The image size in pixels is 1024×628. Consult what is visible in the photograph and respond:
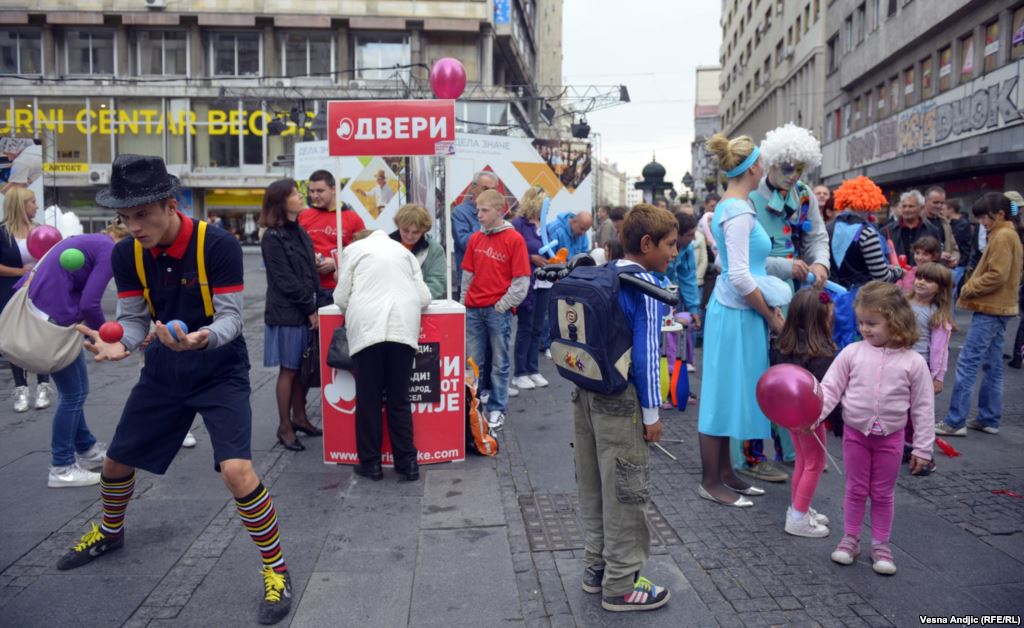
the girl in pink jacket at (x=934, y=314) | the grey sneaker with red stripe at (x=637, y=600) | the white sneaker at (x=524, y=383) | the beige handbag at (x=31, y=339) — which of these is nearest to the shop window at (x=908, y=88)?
the white sneaker at (x=524, y=383)

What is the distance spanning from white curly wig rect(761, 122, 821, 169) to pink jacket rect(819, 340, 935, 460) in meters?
1.39

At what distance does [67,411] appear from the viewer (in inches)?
203

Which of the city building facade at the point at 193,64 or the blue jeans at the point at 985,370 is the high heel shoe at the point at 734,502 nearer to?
the blue jeans at the point at 985,370

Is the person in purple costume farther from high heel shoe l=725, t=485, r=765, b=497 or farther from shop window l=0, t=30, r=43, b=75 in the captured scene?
shop window l=0, t=30, r=43, b=75

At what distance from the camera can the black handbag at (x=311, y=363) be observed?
243 inches

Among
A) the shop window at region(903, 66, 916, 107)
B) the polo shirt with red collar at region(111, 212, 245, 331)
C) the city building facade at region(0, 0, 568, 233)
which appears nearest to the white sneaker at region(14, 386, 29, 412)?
the polo shirt with red collar at region(111, 212, 245, 331)

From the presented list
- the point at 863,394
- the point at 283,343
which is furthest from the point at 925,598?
the point at 283,343

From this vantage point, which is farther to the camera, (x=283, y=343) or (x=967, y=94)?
(x=967, y=94)

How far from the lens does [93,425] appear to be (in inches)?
272

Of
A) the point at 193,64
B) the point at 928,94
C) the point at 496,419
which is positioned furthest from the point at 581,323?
the point at 193,64

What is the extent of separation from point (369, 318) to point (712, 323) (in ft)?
7.13

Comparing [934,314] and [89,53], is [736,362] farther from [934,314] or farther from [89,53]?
[89,53]

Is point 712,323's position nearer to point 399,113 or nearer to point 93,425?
point 399,113

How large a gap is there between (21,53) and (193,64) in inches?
345
